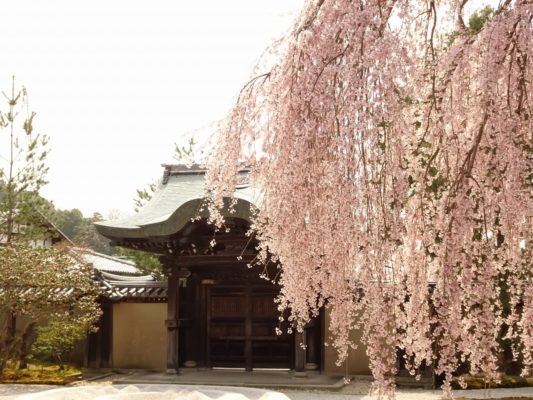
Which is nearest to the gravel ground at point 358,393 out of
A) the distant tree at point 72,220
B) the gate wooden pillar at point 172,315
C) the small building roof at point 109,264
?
the gate wooden pillar at point 172,315

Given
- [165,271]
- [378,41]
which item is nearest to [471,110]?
[378,41]

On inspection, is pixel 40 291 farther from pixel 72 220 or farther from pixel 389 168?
pixel 72 220

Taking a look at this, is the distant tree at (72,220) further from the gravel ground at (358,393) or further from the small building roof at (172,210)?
the gravel ground at (358,393)

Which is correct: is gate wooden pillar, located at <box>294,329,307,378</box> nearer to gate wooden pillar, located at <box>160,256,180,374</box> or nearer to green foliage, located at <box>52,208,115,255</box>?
gate wooden pillar, located at <box>160,256,180,374</box>

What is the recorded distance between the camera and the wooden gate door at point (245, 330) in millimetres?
15359

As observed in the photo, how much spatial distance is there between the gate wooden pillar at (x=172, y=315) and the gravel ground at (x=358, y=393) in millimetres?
2635

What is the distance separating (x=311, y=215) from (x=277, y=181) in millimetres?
301

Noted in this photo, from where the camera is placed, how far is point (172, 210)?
662 inches

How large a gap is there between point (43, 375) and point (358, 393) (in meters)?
7.57

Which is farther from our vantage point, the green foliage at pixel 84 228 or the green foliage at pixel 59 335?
the green foliage at pixel 84 228

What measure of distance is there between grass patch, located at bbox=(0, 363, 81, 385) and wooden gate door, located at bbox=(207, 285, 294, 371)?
3.35m

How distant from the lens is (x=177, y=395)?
6.49 metres

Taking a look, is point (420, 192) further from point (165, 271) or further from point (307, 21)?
point (165, 271)

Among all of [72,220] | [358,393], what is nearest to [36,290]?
[358,393]
